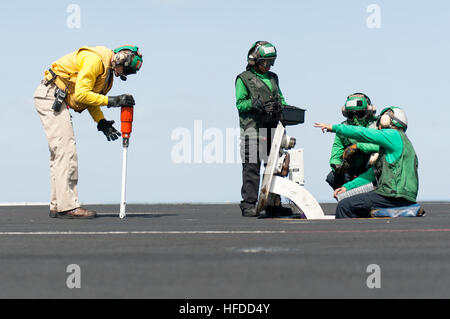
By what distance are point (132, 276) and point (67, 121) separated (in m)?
6.12

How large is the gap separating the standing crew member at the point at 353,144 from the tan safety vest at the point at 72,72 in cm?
345

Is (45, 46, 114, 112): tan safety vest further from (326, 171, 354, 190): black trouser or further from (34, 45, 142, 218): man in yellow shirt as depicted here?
(326, 171, 354, 190): black trouser

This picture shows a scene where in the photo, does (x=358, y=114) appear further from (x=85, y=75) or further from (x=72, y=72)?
(x=72, y=72)

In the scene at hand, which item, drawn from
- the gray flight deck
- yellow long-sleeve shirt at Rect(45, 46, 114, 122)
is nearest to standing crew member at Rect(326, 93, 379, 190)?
yellow long-sleeve shirt at Rect(45, 46, 114, 122)

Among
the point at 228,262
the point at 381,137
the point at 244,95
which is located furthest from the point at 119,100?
the point at 228,262

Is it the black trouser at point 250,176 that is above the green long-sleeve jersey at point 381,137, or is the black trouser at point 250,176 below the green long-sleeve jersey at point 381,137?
below

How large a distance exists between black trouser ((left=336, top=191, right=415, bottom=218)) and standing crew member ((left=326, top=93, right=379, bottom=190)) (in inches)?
54.1

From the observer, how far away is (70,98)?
9.89 metres

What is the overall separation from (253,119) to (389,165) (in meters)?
1.96

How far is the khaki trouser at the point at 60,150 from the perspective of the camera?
31.7 ft

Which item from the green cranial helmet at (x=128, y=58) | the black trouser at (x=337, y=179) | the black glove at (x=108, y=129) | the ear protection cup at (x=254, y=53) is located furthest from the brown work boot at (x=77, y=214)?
the black trouser at (x=337, y=179)

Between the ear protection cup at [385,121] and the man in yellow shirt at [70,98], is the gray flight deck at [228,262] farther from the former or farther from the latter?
the man in yellow shirt at [70,98]

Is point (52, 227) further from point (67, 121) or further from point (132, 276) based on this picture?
point (132, 276)

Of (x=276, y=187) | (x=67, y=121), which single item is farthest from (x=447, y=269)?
(x=67, y=121)
